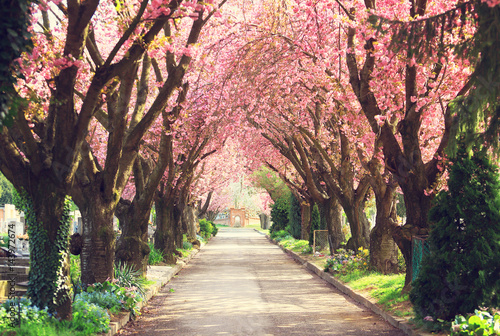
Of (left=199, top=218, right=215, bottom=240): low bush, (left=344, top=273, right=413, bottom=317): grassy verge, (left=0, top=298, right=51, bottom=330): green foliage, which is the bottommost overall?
(left=344, top=273, right=413, bottom=317): grassy verge

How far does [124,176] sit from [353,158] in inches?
480

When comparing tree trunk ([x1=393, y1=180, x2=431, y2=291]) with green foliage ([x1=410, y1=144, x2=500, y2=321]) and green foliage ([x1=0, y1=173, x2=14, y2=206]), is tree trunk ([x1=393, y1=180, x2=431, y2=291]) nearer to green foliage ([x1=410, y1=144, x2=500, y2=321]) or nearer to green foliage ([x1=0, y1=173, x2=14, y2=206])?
green foliage ([x1=410, y1=144, x2=500, y2=321])

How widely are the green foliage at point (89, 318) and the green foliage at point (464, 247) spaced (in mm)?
4700

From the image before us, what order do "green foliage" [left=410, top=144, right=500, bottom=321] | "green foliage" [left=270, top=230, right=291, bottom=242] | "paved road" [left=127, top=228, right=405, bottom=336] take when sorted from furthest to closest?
"green foliage" [left=270, top=230, right=291, bottom=242]
"paved road" [left=127, top=228, right=405, bottom=336]
"green foliage" [left=410, top=144, right=500, bottom=321]

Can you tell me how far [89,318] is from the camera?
875cm

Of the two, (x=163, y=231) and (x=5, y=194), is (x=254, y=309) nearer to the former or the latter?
(x=163, y=231)

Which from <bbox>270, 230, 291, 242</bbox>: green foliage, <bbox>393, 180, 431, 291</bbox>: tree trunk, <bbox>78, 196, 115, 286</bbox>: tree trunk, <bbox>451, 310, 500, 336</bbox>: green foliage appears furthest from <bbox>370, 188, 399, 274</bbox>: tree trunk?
<bbox>270, 230, 291, 242</bbox>: green foliage

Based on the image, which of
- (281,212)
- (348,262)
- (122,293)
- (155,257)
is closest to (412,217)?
(122,293)

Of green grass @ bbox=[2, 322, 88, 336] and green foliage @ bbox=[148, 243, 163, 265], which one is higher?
green foliage @ bbox=[148, 243, 163, 265]

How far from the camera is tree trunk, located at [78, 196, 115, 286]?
10797 mm

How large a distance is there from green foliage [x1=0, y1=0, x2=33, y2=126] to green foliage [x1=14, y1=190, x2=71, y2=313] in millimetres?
3327

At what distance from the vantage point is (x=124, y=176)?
11469 mm

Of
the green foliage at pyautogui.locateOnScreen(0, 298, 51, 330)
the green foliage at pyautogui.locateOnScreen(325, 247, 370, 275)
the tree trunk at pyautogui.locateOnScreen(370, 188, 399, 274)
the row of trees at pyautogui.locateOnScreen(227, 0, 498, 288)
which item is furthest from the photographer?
the green foliage at pyautogui.locateOnScreen(325, 247, 370, 275)

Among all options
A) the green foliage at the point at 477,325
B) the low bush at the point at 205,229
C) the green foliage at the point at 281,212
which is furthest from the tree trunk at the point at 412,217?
the low bush at the point at 205,229
